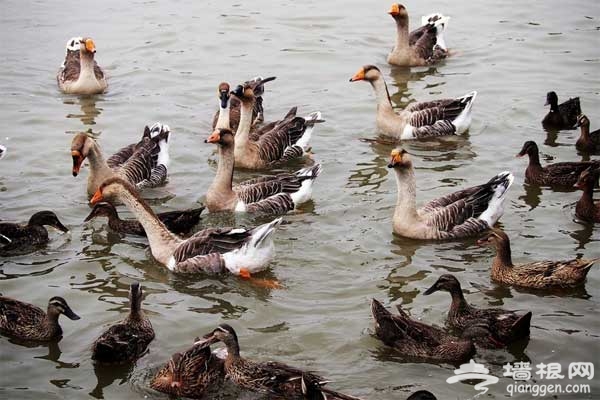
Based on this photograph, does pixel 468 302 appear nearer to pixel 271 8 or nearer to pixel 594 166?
pixel 594 166

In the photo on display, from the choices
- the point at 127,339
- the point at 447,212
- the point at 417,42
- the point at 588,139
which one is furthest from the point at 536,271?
the point at 417,42

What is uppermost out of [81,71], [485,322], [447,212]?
[81,71]

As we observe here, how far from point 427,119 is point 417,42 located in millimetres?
4065

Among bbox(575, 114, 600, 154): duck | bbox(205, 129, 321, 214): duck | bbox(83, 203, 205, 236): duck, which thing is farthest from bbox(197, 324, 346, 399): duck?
bbox(575, 114, 600, 154): duck

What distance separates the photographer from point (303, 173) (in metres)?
13.6

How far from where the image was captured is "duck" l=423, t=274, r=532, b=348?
9.55 m

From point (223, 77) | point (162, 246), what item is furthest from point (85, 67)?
point (162, 246)

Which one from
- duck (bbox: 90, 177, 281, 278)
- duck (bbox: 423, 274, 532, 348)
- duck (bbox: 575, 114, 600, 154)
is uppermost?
duck (bbox: 575, 114, 600, 154)

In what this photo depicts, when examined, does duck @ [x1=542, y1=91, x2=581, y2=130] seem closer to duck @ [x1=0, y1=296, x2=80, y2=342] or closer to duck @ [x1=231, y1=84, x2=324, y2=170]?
duck @ [x1=231, y1=84, x2=324, y2=170]

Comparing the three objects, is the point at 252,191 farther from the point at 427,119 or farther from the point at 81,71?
the point at 81,71

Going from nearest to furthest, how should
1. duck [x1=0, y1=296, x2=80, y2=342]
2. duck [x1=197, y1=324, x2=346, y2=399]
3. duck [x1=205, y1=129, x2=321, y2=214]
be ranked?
1. duck [x1=197, y1=324, x2=346, y2=399]
2. duck [x1=0, y1=296, x2=80, y2=342]
3. duck [x1=205, y1=129, x2=321, y2=214]

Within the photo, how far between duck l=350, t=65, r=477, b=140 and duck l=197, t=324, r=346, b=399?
7687mm

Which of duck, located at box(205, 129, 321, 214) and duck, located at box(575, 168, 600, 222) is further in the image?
duck, located at box(205, 129, 321, 214)

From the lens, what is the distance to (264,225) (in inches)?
443
